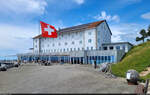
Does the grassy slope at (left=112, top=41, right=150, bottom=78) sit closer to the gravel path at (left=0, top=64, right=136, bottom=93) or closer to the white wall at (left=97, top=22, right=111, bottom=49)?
the gravel path at (left=0, top=64, right=136, bottom=93)

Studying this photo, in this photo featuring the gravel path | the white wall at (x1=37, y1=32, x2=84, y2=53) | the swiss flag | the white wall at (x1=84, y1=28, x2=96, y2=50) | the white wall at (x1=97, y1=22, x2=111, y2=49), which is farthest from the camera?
the white wall at (x1=37, y1=32, x2=84, y2=53)

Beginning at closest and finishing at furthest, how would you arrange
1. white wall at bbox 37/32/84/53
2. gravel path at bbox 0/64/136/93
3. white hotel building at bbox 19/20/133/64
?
gravel path at bbox 0/64/136/93 < white hotel building at bbox 19/20/133/64 < white wall at bbox 37/32/84/53

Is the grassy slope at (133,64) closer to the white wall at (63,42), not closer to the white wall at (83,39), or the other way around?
the white wall at (83,39)

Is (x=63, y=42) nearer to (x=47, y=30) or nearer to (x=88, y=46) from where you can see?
(x=88, y=46)

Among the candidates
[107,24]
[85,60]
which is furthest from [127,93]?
[107,24]

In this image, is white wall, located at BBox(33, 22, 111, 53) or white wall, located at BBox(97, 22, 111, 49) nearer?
white wall, located at BBox(33, 22, 111, 53)

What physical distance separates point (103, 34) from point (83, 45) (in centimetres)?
791

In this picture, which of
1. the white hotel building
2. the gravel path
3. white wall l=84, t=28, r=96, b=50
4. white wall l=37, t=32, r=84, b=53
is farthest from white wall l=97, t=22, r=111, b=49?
the gravel path

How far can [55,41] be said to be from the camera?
49.3 meters

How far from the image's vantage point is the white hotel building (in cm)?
3256

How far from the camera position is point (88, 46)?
1561 inches

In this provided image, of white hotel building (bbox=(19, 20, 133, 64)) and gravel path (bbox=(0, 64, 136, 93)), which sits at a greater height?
white hotel building (bbox=(19, 20, 133, 64))

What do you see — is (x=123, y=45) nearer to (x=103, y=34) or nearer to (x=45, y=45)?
(x=103, y=34)

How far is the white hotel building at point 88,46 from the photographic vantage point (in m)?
32.6
